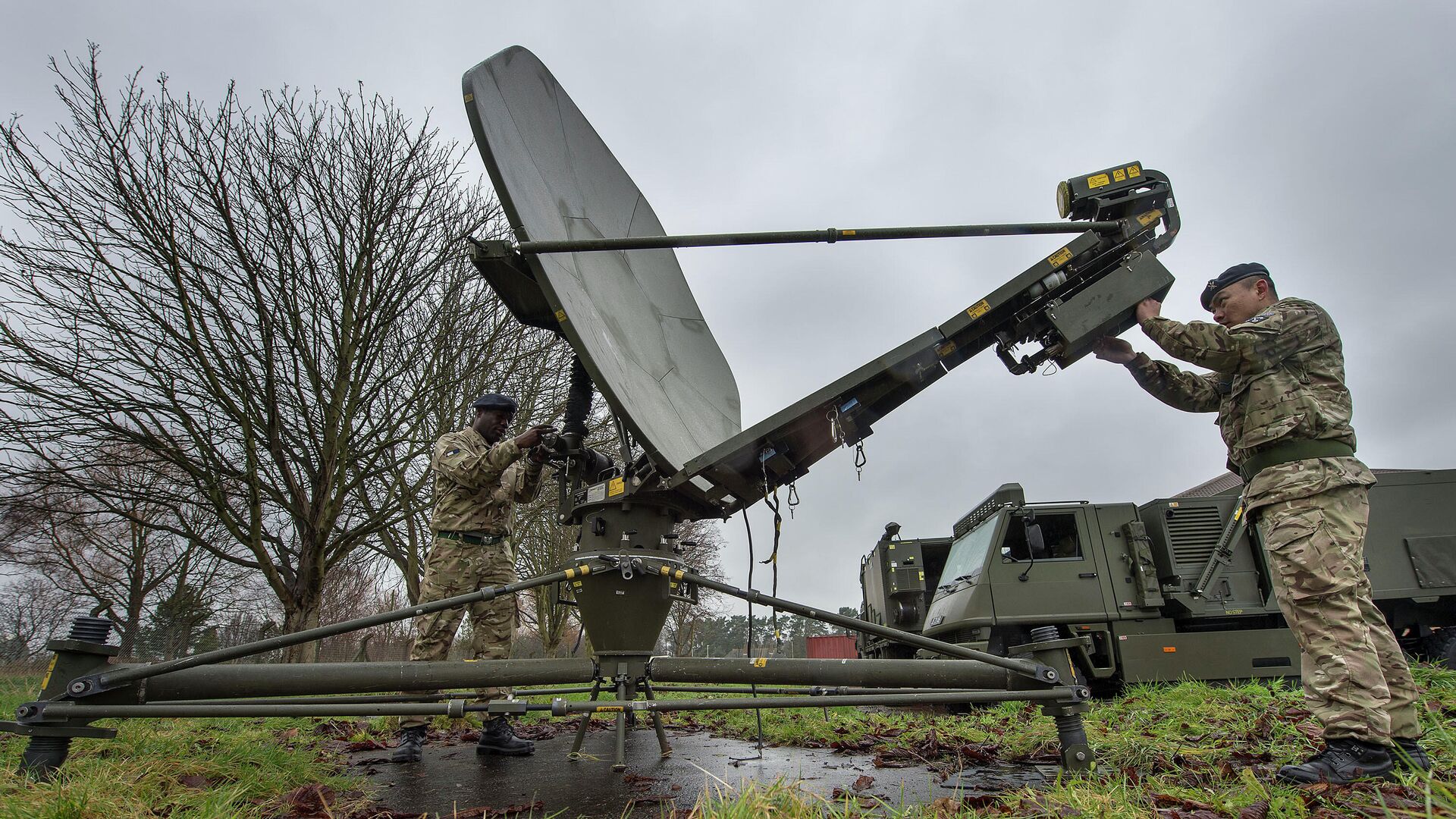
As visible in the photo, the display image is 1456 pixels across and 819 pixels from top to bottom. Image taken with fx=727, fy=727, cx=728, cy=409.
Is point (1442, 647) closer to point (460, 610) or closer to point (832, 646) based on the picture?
point (460, 610)

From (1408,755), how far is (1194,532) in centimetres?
582

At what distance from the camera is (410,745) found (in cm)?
362

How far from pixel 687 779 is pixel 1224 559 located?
646cm

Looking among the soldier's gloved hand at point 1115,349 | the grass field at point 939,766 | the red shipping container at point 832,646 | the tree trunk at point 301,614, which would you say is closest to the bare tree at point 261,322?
the tree trunk at point 301,614

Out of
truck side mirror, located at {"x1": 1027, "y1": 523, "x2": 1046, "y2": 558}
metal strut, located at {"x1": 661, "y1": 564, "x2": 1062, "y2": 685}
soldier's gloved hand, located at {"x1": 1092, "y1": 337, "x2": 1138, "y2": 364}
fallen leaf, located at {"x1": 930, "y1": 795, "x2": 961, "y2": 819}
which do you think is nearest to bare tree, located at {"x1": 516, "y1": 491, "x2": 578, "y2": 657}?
truck side mirror, located at {"x1": 1027, "y1": 523, "x2": 1046, "y2": 558}

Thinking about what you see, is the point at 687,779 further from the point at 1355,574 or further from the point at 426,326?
the point at 426,326

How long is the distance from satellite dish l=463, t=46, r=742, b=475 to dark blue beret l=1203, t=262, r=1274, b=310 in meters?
2.36

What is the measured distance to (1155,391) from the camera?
3127mm

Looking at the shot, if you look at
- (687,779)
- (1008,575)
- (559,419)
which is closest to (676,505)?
(687,779)

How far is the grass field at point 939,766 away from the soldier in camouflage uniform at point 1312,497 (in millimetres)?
191

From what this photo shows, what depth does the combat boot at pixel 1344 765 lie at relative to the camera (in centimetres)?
215

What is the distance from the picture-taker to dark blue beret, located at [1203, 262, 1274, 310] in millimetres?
2936

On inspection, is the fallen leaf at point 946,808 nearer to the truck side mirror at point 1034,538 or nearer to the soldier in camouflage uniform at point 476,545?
the soldier in camouflage uniform at point 476,545

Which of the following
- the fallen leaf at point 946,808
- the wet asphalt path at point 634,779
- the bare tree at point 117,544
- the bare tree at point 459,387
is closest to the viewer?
the fallen leaf at point 946,808
